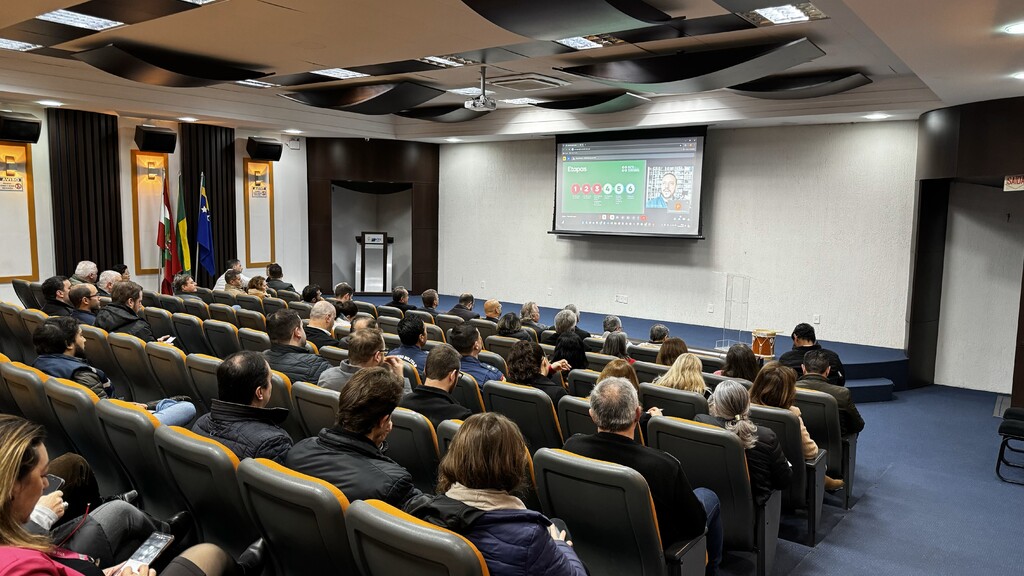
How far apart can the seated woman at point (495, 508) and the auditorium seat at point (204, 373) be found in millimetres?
2523

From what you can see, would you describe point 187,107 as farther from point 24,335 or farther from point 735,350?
point 735,350

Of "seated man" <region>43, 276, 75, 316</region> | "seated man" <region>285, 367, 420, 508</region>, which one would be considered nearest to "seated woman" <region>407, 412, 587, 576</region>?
"seated man" <region>285, 367, 420, 508</region>

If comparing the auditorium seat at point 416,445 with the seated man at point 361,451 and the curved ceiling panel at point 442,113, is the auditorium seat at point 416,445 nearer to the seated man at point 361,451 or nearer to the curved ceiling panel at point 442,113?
the seated man at point 361,451

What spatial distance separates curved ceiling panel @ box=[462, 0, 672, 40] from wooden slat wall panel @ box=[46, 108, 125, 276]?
8181 mm

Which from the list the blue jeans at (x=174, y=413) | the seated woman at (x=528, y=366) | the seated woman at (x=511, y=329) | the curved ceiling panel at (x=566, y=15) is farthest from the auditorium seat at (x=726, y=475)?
the curved ceiling panel at (x=566, y=15)

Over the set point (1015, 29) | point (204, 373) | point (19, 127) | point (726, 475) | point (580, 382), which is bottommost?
point (726, 475)

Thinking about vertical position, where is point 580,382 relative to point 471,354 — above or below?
below

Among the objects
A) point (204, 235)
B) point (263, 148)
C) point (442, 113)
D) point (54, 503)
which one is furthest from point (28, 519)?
point (263, 148)

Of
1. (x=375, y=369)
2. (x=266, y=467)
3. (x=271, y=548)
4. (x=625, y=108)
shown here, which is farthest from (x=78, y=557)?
(x=625, y=108)

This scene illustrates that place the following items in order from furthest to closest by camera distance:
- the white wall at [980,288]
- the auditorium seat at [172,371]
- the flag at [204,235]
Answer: the flag at [204,235], the white wall at [980,288], the auditorium seat at [172,371]

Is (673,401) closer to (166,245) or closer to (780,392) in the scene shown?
(780,392)

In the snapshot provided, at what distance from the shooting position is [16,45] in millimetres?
7754

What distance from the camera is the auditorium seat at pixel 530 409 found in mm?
Answer: 3910

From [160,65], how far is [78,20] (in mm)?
1206
